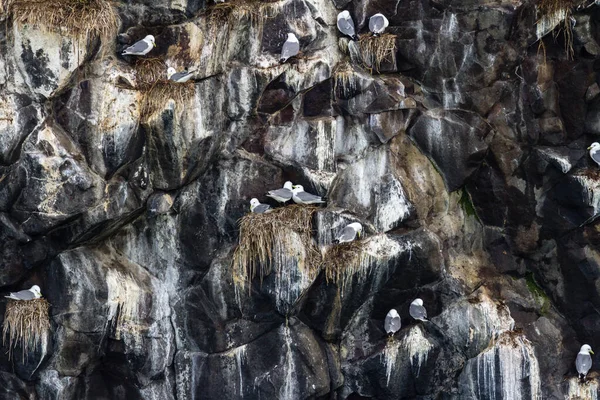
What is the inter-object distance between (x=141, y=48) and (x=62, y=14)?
46.5 inches

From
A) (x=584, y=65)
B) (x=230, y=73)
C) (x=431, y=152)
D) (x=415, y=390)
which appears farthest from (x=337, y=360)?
(x=584, y=65)

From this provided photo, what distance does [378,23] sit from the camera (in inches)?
628

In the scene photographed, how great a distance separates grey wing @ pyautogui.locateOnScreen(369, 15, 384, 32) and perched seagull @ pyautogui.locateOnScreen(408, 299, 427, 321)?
3.96m

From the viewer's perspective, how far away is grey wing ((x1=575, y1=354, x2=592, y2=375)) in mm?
15820

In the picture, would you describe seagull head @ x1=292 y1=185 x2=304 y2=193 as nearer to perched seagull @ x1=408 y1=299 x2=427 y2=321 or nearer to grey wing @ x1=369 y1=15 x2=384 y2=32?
perched seagull @ x1=408 y1=299 x2=427 y2=321

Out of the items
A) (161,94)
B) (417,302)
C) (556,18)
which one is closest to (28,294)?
(161,94)

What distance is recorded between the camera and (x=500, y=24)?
52.2ft

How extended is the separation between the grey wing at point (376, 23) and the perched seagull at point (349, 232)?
2837 millimetres

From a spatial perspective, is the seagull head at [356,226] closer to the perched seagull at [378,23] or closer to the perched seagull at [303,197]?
the perched seagull at [303,197]

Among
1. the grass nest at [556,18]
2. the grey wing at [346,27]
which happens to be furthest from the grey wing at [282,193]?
the grass nest at [556,18]

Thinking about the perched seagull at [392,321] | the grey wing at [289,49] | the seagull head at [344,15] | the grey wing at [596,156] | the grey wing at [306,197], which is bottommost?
the perched seagull at [392,321]

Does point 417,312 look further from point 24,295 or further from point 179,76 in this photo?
point 24,295

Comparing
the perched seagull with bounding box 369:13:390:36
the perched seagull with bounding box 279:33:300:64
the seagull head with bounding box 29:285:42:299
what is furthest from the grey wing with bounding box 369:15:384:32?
the seagull head with bounding box 29:285:42:299

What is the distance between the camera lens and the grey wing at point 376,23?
1594 cm
